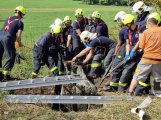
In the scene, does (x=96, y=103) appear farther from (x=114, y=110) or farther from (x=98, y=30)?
(x=98, y=30)

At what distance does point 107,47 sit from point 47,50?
5.86 ft

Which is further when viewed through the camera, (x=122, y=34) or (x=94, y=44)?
(x=94, y=44)

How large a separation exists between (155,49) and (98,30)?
2.69 metres

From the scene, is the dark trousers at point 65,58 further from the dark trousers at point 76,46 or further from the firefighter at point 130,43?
the firefighter at point 130,43

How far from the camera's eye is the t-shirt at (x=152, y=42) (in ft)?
14.1

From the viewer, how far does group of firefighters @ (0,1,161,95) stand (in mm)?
4484

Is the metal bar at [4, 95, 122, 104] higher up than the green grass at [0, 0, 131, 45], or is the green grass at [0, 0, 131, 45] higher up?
the green grass at [0, 0, 131, 45]

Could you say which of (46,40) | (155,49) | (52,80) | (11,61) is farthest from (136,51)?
(11,61)

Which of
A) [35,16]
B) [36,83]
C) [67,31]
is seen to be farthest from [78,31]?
[35,16]

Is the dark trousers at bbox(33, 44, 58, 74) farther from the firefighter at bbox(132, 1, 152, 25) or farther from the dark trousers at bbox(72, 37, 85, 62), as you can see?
the firefighter at bbox(132, 1, 152, 25)

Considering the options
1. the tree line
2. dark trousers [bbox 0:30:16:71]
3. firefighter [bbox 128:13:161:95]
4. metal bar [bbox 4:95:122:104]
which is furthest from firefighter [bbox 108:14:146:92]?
the tree line

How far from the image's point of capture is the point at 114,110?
4016 millimetres

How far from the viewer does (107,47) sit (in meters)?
6.44

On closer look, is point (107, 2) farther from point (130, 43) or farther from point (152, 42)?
point (152, 42)
